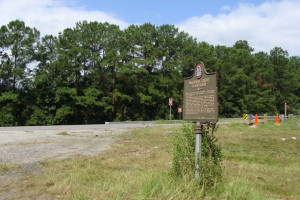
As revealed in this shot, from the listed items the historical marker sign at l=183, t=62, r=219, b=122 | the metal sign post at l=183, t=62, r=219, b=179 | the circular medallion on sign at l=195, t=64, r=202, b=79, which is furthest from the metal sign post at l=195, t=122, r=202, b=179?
the circular medallion on sign at l=195, t=64, r=202, b=79

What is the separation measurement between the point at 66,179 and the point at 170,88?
39.0 metres

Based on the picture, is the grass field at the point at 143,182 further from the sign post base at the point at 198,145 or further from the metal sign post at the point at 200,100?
the metal sign post at the point at 200,100

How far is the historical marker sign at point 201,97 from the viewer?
4.94m

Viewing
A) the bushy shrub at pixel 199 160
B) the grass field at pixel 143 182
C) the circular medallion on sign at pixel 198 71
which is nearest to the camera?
the grass field at pixel 143 182

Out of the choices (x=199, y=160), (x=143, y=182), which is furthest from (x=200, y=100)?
(x=143, y=182)

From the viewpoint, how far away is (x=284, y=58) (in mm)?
65500

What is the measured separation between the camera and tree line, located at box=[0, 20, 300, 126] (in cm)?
3356

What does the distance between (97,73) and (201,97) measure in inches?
1320

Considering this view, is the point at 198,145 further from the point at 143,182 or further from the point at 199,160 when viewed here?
the point at 143,182

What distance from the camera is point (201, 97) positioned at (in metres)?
5.24

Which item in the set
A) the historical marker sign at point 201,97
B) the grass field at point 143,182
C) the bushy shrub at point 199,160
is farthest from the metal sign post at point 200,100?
the grass field at point 143,182

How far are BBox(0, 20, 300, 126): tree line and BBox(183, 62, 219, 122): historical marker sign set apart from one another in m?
30.4

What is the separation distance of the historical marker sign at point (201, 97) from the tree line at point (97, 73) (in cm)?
3036

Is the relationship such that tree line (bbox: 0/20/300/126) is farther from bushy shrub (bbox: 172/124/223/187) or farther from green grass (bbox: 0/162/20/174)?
bushy shrub (bbox: 172/124/223/187)
